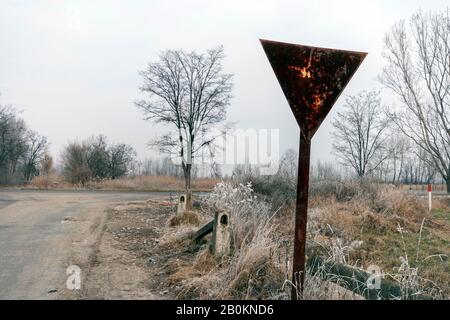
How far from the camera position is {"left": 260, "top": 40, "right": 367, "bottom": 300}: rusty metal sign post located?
3486mm

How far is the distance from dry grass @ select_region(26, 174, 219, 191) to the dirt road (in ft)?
51.8

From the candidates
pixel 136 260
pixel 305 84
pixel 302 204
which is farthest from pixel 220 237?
pixel 305 84

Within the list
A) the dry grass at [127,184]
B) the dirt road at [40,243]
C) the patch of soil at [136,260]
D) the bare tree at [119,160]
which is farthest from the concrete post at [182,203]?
the bare tree at [119,160]

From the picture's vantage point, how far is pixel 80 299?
15.0ft

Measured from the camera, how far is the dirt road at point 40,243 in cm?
514

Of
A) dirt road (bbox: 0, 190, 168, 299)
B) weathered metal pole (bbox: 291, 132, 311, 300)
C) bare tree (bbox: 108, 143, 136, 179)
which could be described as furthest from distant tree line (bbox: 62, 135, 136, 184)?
weathered metal pole (bbox: 291, 132, 311, 300)

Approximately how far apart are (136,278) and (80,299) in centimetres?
114

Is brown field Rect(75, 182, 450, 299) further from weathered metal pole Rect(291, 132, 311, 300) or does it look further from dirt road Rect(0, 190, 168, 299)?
weathered metal pole Rect(291, 132, 311, 300)

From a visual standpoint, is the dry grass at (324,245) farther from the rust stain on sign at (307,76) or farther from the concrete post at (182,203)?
the rust stain on sign at (307,76)

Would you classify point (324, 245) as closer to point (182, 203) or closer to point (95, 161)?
point (182, 203)

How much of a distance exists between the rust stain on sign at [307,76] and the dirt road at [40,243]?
371 centimetres

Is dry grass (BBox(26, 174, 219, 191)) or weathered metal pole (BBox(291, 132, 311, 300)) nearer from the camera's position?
weathered metal pole (BBox(291, 132, 311, 300))

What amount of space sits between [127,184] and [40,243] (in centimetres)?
2326
